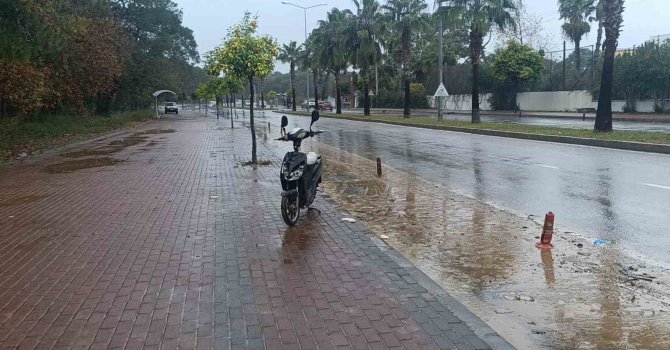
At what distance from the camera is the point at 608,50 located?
20.8m

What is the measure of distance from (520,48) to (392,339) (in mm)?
47282

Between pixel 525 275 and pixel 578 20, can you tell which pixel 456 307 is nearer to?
pixel 525 275

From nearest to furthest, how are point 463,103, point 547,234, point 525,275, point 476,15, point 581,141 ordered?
point 525,275, point 547,234, point 581,141, point 476,15, point 463,103

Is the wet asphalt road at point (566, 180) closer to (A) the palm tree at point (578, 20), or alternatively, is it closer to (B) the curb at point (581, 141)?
(B) the curb at point (581, 141)

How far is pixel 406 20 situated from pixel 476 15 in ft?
35.2

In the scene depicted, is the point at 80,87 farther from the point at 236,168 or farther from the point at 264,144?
the point at 236,168

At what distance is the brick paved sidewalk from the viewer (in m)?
3.94

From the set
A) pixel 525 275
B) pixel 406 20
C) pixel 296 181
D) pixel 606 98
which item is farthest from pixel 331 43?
pixel 525 275

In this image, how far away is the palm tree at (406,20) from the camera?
3941 cm

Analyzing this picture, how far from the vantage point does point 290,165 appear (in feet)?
23.9

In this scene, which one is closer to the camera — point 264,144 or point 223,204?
point 223,204

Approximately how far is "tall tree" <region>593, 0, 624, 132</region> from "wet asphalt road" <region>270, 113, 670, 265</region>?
2962mm

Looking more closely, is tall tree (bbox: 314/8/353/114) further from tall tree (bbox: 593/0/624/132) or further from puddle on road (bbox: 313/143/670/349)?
puddle on road (bbox: 313/143/670/349)

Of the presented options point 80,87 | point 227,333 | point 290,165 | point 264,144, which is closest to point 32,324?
point 227,333
